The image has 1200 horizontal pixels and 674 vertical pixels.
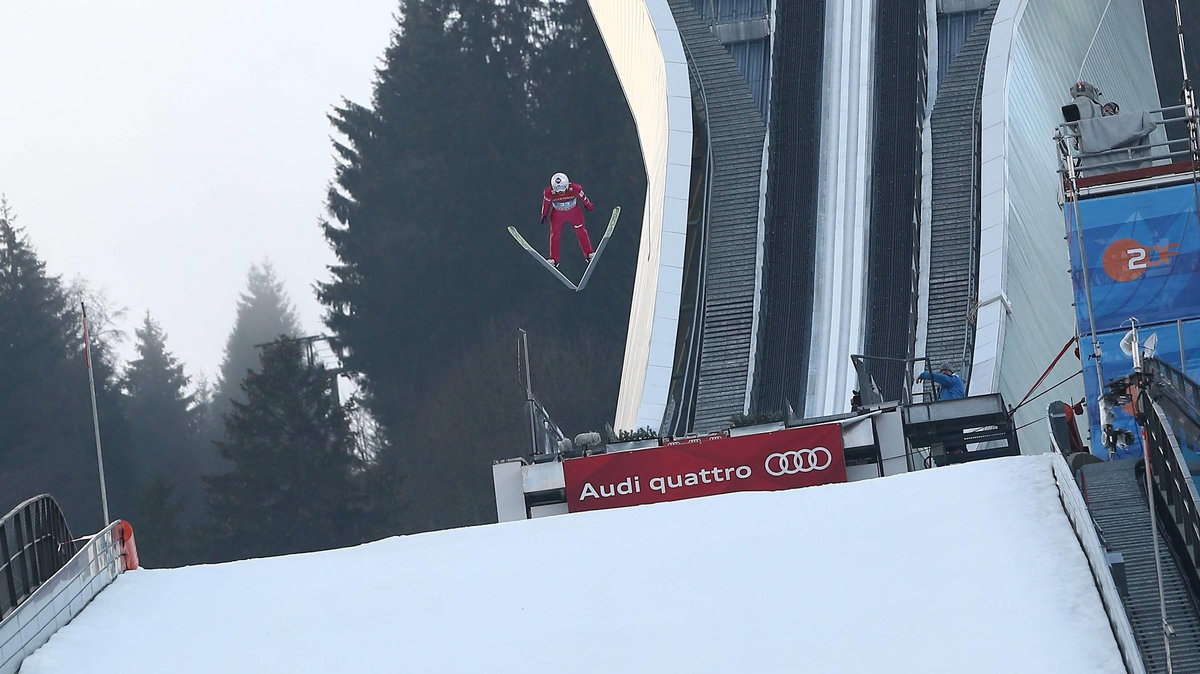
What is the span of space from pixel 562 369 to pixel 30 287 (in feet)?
36.2

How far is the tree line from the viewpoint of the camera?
3478 cm

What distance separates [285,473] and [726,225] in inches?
608

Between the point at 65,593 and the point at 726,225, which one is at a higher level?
the point at 726,225

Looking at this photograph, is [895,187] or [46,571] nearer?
[46,571]

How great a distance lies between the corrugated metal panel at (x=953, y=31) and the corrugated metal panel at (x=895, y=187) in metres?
0.26

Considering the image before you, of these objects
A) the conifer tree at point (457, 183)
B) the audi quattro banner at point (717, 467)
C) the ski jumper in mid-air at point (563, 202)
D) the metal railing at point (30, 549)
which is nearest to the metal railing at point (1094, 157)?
the audi quattro banner at point (717, 467)

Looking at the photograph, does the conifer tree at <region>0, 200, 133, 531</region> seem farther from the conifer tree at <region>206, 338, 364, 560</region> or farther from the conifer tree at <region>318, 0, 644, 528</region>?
the conifer tree at <region>318, 0, 644, 528</region>

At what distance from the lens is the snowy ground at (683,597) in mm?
6445

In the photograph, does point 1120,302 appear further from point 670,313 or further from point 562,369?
point 562,369

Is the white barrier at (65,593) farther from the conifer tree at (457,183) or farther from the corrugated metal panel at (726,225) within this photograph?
the conifer tree at (457,183)

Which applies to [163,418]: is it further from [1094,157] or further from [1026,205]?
[1094,157]

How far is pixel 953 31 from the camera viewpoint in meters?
18.9

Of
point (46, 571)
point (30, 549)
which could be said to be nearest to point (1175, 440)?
point (30, 549)

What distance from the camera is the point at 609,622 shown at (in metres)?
7.03
